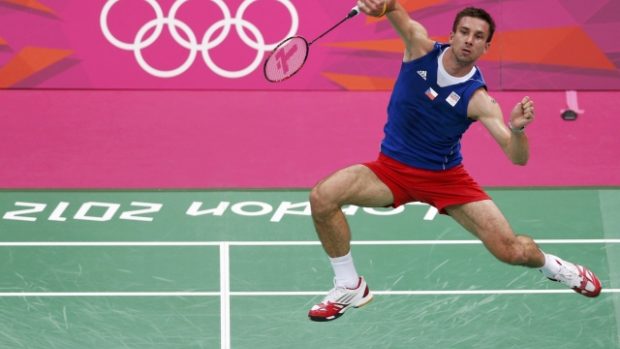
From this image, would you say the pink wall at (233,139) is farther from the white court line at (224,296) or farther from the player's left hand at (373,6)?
the player's left hand at (373,6)

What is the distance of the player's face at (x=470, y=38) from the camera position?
915cm

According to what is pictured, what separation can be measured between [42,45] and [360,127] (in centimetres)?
315

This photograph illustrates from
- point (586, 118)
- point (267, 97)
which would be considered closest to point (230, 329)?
point (267, 97)

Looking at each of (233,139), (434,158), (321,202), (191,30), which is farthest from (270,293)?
(191,30)

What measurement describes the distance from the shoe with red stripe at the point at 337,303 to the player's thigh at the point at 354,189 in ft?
2.15

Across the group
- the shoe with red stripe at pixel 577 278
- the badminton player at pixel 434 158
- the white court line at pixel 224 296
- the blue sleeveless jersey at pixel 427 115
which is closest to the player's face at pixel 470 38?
the badminton player at pixel 434 158

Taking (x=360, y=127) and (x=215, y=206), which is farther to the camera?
(x=360, y=127)

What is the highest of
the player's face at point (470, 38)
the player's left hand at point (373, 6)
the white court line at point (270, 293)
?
the player's left hand at point (373, 6)

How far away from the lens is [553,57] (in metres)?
14.2

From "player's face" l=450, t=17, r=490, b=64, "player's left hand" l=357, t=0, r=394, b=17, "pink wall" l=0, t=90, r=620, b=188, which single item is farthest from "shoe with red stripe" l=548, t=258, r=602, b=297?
"pink wall" l=0, t=90, r=620, b=188

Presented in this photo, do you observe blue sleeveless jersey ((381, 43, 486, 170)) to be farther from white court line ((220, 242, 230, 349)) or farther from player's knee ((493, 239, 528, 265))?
white court line ((220, 242, 230, 349))

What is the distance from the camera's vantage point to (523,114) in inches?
340

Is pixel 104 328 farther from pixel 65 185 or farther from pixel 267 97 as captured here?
pixel 267 97

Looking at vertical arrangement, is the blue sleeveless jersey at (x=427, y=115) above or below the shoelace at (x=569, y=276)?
above
